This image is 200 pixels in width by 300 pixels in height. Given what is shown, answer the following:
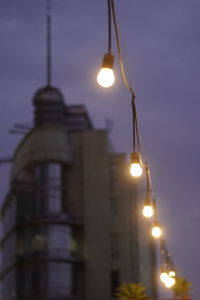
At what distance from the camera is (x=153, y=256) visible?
106000 mm

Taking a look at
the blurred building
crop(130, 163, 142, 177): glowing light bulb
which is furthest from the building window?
crop(130, 163, 142, 177): glowing light bulb

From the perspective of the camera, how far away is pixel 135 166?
14133 mm

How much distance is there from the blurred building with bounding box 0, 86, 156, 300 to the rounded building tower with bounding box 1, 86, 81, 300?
0.34 feet

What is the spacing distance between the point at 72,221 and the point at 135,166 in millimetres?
66558

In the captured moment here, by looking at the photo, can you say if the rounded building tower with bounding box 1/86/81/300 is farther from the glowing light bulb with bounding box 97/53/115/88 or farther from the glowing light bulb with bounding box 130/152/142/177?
the glowing light bulb with bounding box 97/53/115/88

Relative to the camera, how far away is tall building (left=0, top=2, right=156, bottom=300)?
259 ft

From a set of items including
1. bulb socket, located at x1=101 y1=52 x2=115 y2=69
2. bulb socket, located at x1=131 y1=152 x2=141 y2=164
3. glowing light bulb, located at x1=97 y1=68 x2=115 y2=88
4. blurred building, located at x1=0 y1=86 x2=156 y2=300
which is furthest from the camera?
blurred building, located at x1=0 y1=86 x2=156 y2=300

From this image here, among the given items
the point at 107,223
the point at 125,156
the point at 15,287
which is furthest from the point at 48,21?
the point at 15,287

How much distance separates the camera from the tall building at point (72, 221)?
79062mm

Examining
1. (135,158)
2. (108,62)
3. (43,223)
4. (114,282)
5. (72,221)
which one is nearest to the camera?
(108,62)

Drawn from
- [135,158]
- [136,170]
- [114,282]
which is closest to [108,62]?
[136,170]

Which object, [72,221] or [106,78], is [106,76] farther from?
[72,221]

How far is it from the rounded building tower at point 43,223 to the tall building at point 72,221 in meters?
0.10

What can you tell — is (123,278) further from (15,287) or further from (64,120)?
(64,120)
